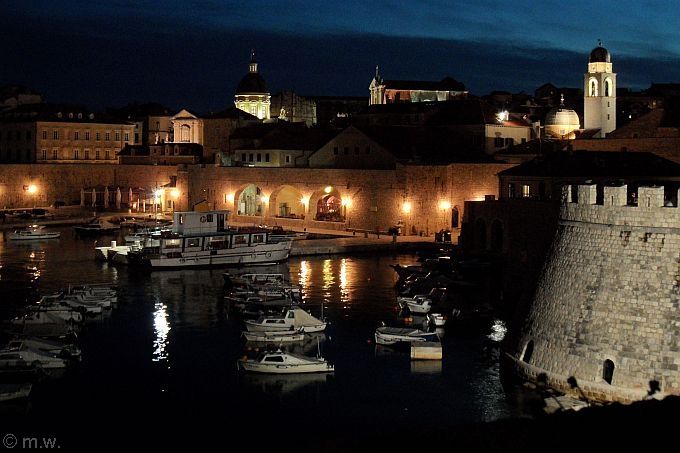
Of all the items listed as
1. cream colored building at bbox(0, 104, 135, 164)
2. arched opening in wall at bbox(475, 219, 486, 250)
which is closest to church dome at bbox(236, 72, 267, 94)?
cream colored building at bbox(0, 104, 135, 164)

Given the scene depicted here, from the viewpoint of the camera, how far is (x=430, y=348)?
22516 mm

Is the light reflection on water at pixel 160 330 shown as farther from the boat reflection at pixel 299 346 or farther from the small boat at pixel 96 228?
the small boat at pixel 96 228

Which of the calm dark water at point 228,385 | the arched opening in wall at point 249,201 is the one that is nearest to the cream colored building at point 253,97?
the arched opening in wall at point 249,201

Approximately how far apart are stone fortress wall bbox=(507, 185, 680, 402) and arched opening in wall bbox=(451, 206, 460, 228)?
27.5m

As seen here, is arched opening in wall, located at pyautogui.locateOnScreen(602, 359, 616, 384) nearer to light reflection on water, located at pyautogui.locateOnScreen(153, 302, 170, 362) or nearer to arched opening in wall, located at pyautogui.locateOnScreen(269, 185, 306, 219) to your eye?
light reflection on water, located at pyautogui.locateOnScreen(153, 302, 170, 362)

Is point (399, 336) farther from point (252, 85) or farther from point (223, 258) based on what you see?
point (252, 85)

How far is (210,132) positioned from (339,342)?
45.9 meters

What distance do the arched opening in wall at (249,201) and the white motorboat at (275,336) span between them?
102 ft

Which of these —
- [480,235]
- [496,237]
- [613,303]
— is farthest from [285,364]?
[480,235]

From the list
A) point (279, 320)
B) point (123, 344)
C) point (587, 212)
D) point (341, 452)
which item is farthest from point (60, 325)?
point (587, 212)

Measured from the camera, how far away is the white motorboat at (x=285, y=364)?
21109mm

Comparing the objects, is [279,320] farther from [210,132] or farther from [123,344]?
[210,132]

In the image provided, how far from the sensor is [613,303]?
51.5ft

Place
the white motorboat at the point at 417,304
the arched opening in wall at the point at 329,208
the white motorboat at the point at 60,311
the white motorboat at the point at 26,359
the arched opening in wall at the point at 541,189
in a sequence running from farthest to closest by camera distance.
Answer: the arched opening in wall at the point at 329,208, the arched opening in wall at the point at 541,189, the white motorboat at the point at 417,304, the white motorboat at the point at 60,311, the white motorboat at the point at 26,359
